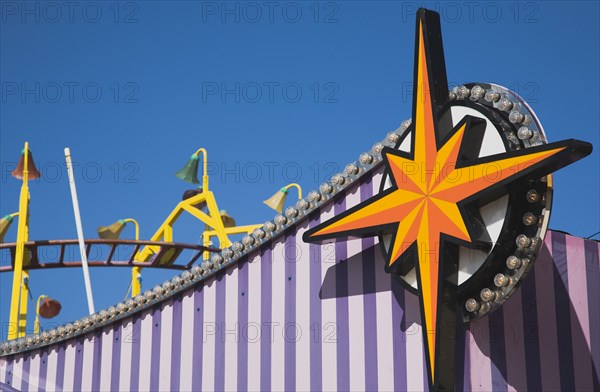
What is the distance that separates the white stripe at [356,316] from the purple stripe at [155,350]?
1823 millimetres

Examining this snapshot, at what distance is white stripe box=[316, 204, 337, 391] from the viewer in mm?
7086

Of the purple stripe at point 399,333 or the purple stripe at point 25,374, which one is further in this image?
the purple stripe at point 25,374

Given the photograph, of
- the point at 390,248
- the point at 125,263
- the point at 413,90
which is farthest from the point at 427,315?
the point at 125,263

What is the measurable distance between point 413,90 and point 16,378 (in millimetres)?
4647

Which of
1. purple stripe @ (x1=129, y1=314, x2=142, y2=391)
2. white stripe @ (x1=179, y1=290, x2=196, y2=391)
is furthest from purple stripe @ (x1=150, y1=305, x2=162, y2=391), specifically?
white stripe @ (x1=179, y1=290, x2=196, y2=391)

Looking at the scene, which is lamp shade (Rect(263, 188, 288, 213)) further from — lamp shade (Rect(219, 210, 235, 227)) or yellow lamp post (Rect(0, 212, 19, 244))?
yellow lamp post (Rect(0, 212, 19, 244))

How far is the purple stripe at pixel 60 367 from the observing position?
28.3 ft

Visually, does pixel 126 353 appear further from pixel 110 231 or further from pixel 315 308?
pixel 110 231

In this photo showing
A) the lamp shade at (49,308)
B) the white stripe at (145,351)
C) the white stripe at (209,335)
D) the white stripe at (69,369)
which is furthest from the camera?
the lamp shade at (49,308)

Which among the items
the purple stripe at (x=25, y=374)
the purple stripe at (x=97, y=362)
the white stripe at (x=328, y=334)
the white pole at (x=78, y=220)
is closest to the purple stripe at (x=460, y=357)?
the white stripe at (x=328, y=334)

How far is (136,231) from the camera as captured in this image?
21.2 meters

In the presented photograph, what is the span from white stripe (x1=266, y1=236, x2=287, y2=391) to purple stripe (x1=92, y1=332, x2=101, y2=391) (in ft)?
5.81

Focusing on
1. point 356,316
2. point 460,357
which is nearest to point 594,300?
point 460,357

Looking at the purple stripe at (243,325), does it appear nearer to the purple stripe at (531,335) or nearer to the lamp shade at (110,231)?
the purple stripe at (531,335)
